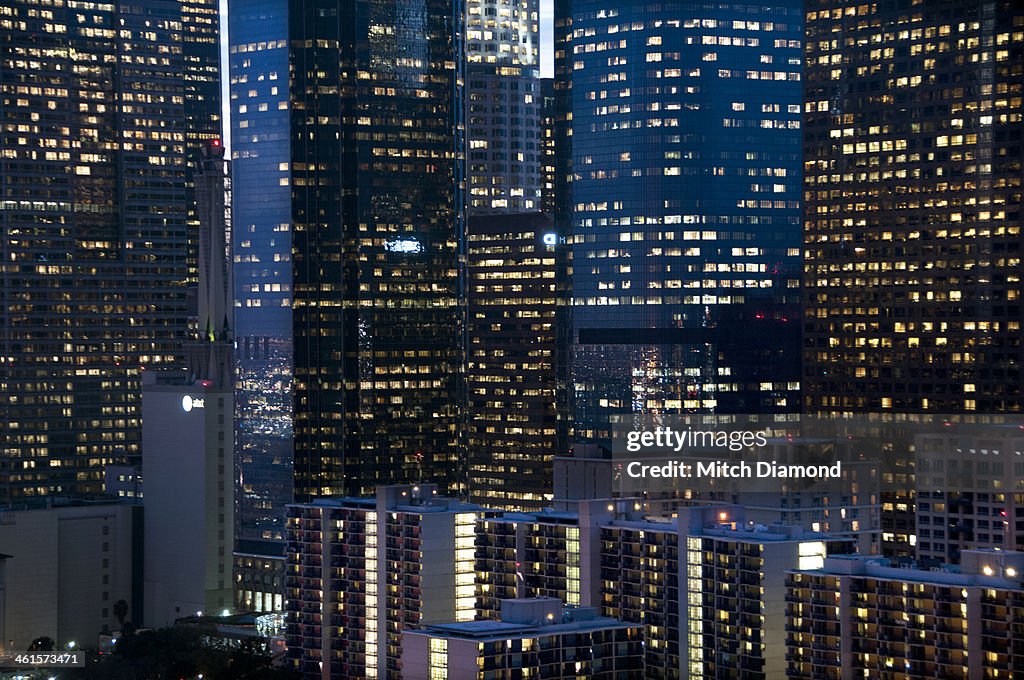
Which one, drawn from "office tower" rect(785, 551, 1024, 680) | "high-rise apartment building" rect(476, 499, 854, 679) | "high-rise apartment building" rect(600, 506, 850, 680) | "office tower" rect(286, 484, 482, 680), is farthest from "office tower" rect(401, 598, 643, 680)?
"office tower" rect(286, 484, 482, 680)

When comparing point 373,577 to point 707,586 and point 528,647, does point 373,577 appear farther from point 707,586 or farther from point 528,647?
point 528,647

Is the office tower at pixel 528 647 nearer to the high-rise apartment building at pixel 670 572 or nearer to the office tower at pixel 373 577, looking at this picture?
the high-rise apartment building at pixel 670 572

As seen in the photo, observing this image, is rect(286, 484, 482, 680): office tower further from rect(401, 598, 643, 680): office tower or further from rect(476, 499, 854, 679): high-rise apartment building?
rect(401, 598, 643, 680): office tower

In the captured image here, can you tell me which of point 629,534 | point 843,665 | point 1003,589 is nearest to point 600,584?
point 629,534

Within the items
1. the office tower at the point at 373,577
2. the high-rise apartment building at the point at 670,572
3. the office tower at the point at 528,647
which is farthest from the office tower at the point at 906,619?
the office tower at the point at 373,577

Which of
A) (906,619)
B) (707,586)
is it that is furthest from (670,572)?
(906,619)

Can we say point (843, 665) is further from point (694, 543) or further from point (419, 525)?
point (419, 525)
